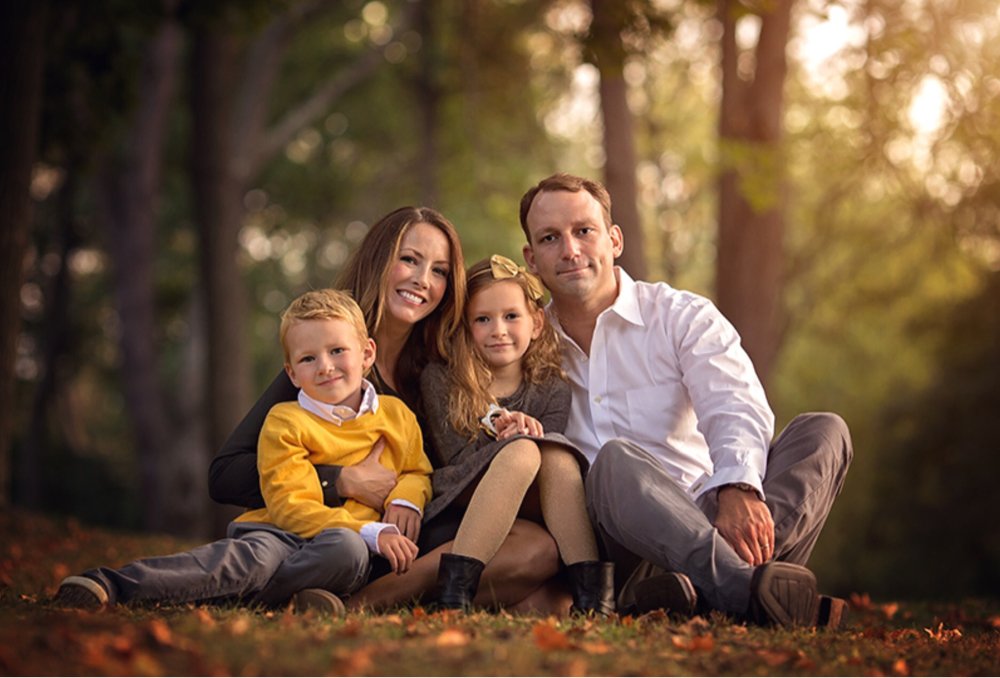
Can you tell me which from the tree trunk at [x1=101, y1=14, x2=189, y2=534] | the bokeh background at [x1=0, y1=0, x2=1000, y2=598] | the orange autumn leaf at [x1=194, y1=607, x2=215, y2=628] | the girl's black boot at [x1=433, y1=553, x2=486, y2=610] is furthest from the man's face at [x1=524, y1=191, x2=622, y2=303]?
the tree trunk at [x1=101, y1=14, x2=189, y2=534]

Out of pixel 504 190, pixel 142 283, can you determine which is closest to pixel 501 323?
pixel 142 283

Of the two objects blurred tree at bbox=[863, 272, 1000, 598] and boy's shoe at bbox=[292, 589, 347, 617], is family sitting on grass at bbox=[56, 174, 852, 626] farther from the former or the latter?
blurred tree at bbox=[863, 272, 1000, 598]

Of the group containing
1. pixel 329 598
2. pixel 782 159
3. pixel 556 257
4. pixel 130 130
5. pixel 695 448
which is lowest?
pixel 329 598

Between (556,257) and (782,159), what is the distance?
6.90 meters

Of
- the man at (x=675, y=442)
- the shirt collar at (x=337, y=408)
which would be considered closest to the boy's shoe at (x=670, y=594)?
the man at (x=675, y=442)

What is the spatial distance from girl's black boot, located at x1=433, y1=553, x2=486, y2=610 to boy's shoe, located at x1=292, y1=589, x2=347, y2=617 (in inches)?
15.6

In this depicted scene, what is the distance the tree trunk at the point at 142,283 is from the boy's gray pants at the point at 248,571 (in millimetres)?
14117

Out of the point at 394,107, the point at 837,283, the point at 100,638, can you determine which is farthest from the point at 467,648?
the point at 837,283

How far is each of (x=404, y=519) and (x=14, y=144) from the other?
592 cm

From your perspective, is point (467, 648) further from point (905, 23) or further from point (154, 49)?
point (154, 49)

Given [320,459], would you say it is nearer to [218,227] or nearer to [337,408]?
[337,408]

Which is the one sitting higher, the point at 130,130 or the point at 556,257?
the point at 130,130

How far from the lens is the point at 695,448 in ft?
18.5

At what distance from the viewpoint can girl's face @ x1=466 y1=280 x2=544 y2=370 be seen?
5477 mm
